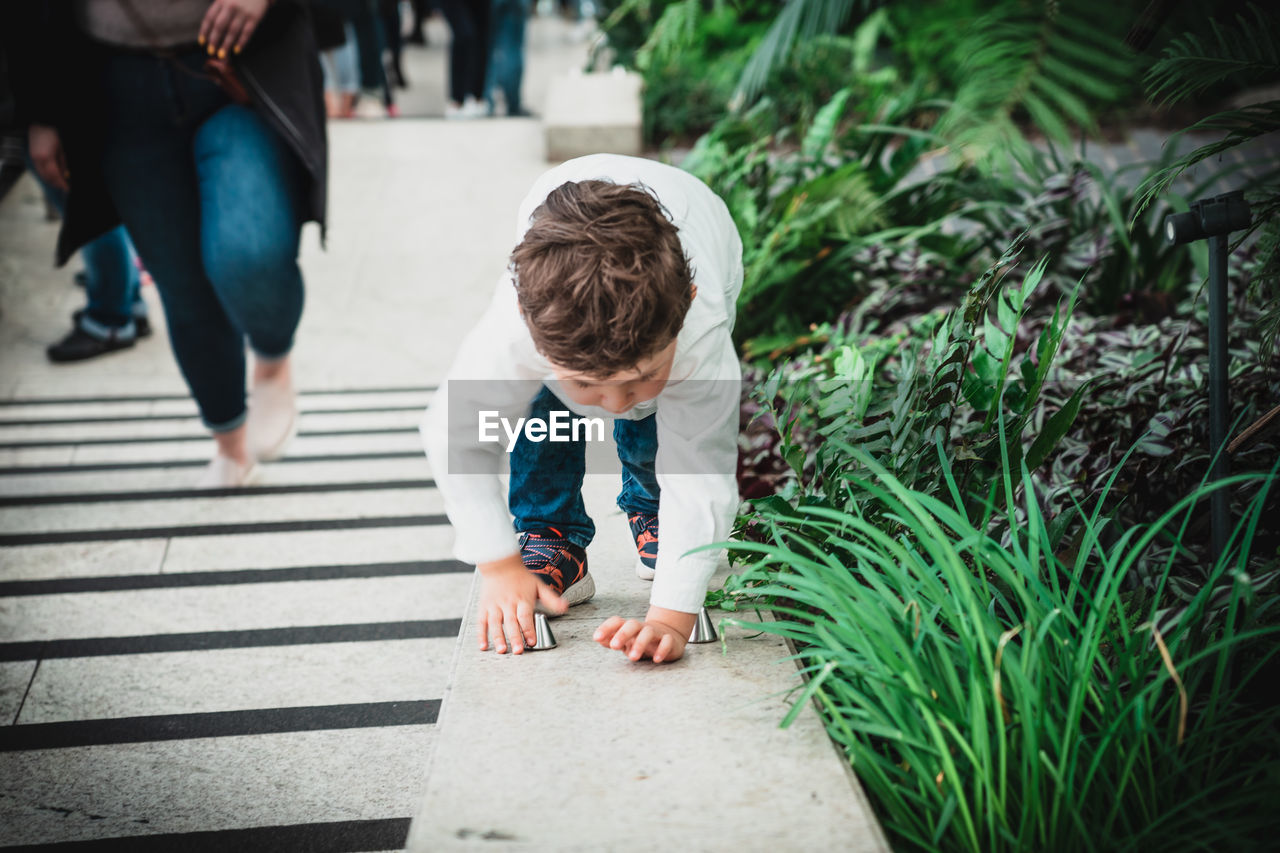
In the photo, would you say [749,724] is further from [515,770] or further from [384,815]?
[384,815]

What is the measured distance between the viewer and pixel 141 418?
12.8ft

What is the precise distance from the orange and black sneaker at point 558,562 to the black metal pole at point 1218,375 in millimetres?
1039

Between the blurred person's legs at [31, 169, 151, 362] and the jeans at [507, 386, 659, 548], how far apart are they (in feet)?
9.92

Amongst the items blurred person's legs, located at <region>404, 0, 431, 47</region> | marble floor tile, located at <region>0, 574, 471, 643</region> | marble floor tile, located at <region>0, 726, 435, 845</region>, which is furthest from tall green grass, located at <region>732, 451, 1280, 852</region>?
blurred person's legs, located at <region>404, 0, 431, 47</region>

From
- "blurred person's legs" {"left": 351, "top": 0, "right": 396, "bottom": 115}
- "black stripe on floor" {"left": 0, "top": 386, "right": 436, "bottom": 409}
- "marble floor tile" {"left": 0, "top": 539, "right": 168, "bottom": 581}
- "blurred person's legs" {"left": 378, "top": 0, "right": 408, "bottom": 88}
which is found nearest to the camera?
"marble floor tile" {"left": 0, "top": 539, "right": 168, "bottom": 581}

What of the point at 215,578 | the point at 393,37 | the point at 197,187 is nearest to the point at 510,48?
the point at 393,37

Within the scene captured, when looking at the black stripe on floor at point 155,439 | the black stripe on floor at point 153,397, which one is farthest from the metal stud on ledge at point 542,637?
the black stripe on floor at point 153,397

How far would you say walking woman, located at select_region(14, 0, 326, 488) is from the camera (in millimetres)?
2445

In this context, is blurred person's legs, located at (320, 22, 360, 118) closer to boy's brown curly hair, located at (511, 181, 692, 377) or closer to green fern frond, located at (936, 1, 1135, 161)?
green fern frond, located at (936, 1, 1135, 161)

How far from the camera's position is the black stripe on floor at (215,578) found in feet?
8.27

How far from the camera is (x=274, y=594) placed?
8.13ft

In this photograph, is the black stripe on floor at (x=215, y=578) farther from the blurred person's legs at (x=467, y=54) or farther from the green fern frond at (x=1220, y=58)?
the blurred person's legs at (x=467, y=54)

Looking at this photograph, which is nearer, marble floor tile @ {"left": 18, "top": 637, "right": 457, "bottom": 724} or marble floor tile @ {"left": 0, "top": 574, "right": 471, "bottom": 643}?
marble floor tile @ {"left": 18, "top": 637, "right": 457, "bottom": 724}

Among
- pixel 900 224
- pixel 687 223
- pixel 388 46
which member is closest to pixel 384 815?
pixel 687 223
